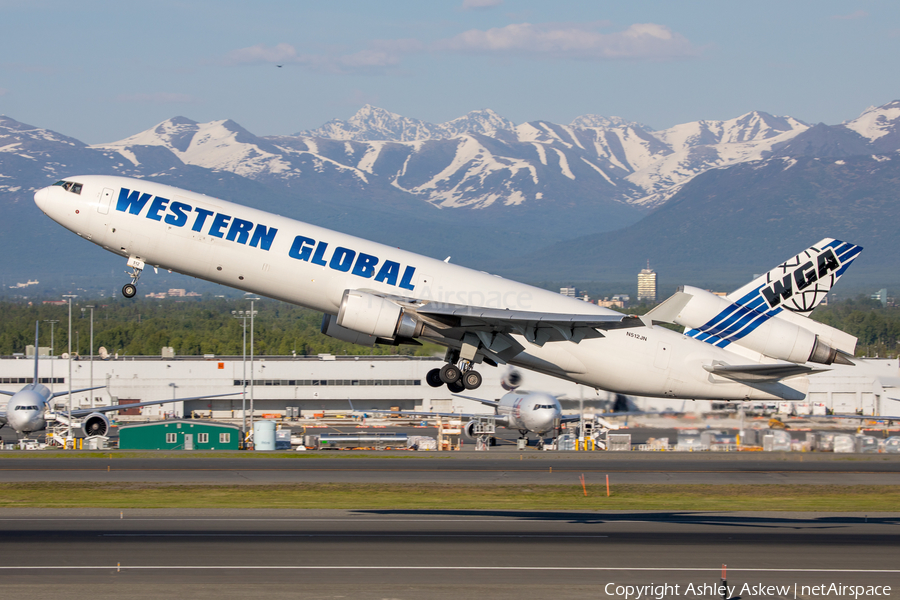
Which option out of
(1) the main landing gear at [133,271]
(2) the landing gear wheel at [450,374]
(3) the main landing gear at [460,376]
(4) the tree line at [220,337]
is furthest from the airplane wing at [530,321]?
(4) the tree line at [220,337]

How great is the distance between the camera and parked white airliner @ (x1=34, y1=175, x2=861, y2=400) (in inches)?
1609

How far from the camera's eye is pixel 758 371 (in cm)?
4381

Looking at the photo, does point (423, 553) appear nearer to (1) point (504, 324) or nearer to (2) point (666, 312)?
(1) point (504, 324)

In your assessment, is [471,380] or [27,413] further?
[27,413]

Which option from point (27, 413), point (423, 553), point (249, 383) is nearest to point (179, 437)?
point (27, 413)

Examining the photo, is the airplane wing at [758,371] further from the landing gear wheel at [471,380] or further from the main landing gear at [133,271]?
the main landing gear at [133,271]

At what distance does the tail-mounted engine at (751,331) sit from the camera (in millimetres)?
44344

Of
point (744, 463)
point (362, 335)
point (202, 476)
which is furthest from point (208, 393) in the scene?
point (362, 335)

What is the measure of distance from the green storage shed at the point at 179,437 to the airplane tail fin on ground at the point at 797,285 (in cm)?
4701

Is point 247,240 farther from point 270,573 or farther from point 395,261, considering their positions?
point 270,573

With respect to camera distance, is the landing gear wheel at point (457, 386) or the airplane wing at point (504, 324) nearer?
the airplane wing at point (504, 324)

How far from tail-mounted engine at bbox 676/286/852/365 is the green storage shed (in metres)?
46.0

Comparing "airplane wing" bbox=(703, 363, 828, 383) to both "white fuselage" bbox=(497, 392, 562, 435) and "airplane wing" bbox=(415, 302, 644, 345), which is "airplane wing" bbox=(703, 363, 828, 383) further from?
"white fuselage" bbox=(497, 392, 562, 435)

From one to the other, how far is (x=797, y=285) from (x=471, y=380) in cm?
1781
